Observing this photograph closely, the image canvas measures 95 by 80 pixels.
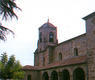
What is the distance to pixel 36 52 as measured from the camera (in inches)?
1465

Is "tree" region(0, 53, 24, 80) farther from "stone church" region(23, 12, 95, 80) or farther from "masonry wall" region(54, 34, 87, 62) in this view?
"masonry wall" region(54, 34, 87, 62)

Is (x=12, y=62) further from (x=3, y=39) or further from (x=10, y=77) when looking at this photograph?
(x=3, y=39)

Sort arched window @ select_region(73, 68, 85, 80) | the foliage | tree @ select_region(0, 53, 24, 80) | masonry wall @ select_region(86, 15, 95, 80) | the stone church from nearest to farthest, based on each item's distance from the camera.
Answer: the foliage < masonry wall @ select_region(86, 15, 95, 80) < the stone church < arched window @ select_region(73, 68, 85, 80) < tree @ select_region(0, 53, 24, 80)

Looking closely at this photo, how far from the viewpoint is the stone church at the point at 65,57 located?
58.9ft

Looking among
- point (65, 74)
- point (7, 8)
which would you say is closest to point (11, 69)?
point (65, 74)

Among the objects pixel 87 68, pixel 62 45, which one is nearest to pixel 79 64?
pixel 87 68

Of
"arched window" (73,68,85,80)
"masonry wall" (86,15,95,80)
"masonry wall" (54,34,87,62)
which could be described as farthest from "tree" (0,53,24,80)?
"masonry wall" (86,15,95,80)

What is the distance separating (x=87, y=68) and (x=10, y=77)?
12.4 meters

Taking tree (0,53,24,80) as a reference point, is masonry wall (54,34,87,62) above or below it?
above

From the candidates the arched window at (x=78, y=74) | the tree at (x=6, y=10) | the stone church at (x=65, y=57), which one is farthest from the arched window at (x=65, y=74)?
the tree at (x=6, y=10)

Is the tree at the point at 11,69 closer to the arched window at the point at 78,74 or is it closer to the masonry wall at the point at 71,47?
the masonry wall at the point at 71,47

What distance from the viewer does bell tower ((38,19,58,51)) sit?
34.8 meters

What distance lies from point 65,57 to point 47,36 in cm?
965

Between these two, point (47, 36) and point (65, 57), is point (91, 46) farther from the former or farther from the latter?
point (47, 36)
